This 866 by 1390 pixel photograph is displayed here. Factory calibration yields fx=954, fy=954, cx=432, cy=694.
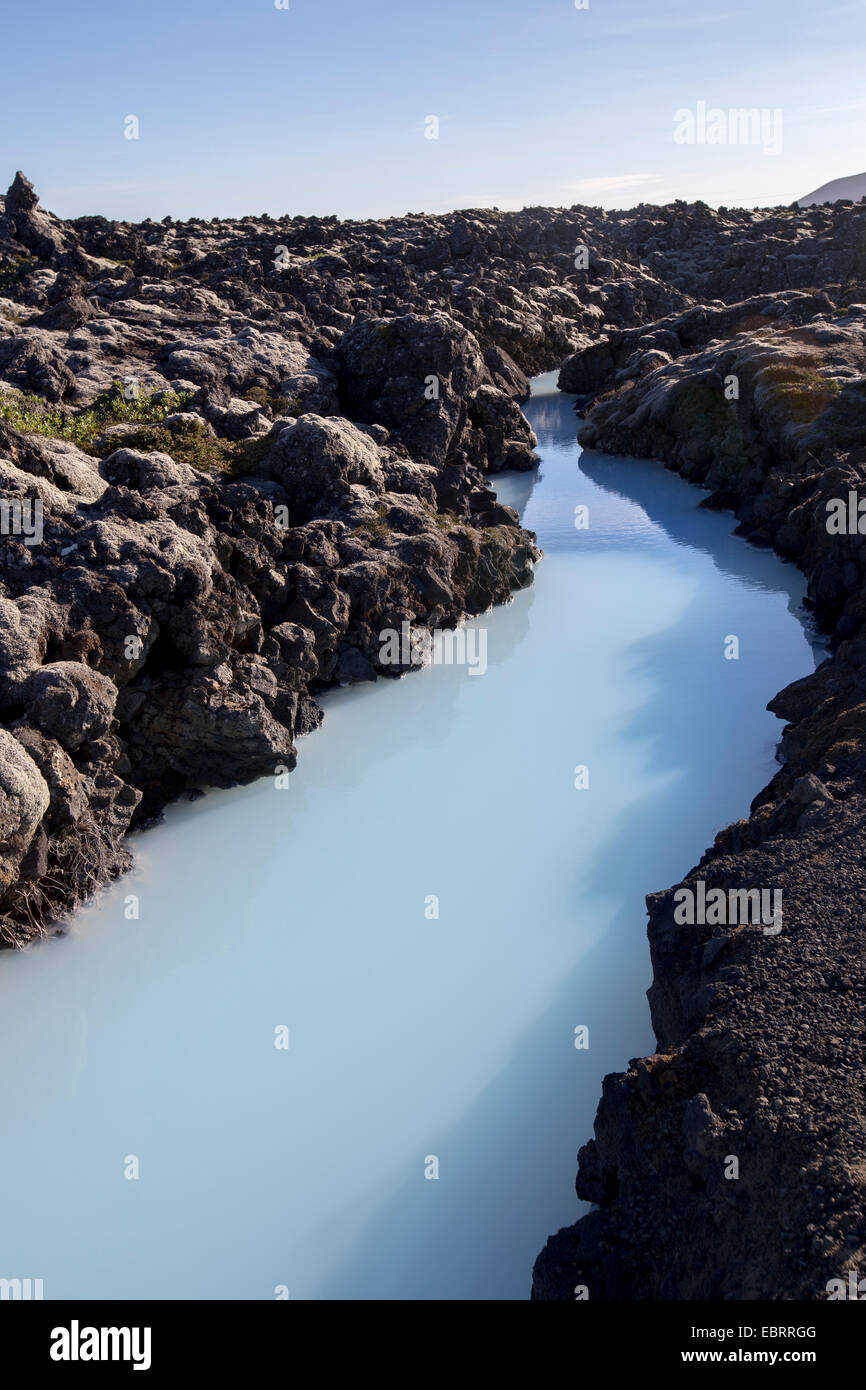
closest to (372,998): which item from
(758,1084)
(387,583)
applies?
(758,1084)

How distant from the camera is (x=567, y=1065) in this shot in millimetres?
11430

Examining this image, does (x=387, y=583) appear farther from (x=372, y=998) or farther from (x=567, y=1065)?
(x=567, y=1065)

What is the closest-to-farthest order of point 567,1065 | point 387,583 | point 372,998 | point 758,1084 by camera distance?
1. point 758,1084
2. point 567,1065
3. point 372,998
4. point 387,583

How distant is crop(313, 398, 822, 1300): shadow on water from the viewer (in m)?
9.34

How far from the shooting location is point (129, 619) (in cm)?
1658

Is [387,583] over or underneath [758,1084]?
over

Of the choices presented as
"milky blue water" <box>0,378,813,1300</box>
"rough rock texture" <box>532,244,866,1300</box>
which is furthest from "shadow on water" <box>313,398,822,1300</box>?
"rough rock texture" <box>532,244,866,1300</box>

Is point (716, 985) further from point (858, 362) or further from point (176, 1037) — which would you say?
point (858, 362)

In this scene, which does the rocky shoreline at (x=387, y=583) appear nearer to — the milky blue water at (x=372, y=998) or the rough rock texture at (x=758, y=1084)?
the rough rock texture at (x=758, y=1084)

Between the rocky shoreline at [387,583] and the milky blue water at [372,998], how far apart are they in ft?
3.50

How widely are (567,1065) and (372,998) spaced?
264 cm

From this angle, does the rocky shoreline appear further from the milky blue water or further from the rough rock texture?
the milky blue water
